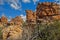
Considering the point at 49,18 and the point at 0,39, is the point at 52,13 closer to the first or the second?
the point at 49,18

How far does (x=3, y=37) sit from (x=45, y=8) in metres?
22.7

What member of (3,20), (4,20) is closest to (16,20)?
(4,20)

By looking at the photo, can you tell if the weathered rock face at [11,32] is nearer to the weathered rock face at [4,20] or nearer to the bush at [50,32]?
the weathered rock face at [4,20]

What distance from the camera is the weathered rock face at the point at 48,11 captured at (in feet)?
134

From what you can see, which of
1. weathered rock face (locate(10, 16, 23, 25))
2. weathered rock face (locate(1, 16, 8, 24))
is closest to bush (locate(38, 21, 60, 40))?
weathered rock face (locate(10, 16, 23, 25))

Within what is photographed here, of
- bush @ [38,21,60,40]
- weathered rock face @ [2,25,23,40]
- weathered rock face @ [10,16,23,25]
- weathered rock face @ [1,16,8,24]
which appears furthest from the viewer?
weathered rock face @ [1,16,8,24]

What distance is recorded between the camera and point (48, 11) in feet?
138

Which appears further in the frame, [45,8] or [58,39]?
[45,8]

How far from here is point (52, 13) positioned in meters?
40.9

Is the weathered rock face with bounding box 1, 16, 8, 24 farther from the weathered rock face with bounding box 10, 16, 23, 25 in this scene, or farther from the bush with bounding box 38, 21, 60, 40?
the bush with bounding box 38, 21, 60, 40

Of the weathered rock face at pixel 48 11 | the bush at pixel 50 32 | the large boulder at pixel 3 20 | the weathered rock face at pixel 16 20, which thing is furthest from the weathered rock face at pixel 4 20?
the bush at pixel 50 32

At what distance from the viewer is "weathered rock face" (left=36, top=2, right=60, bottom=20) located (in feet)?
134

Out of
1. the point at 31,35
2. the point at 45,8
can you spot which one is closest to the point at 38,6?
the point at 45,8

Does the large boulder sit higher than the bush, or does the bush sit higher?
the bush
